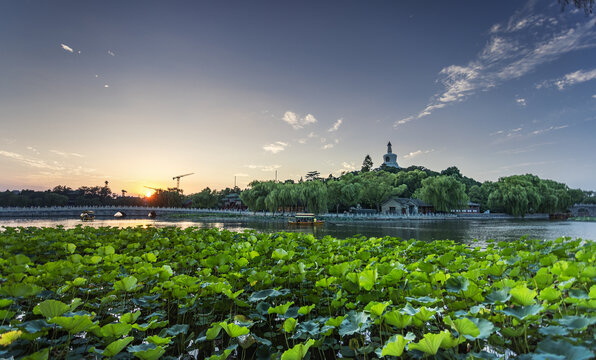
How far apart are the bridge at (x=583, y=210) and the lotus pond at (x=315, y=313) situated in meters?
77.6

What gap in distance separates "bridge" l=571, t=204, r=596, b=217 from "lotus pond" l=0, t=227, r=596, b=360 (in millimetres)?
77625

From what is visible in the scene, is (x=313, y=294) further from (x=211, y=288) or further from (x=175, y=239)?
(x=175, y=239)

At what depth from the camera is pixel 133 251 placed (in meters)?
5.06

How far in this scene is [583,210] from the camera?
61594 mm

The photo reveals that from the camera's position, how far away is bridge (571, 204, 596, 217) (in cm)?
5978

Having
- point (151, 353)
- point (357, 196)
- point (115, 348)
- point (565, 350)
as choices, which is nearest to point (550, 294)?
point (565, 350)

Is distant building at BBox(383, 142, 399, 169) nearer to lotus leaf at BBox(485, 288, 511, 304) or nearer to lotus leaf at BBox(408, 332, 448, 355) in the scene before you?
lotus leaf at BBox(485, 288, 511, 304)

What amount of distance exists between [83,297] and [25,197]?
7108 cm

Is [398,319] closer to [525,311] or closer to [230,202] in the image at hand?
[525,311]

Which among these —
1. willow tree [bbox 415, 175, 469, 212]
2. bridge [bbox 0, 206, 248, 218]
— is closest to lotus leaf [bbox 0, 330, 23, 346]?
willow tree [bbox 415, 175, 469, 212]

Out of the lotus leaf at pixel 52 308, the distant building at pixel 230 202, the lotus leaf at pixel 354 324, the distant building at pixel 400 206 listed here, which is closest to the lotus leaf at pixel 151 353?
the lotus leaf at pixel 52 308

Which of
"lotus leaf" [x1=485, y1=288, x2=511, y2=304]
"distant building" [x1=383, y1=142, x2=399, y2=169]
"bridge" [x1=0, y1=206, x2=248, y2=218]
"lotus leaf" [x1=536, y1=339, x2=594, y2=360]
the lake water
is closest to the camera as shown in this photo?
"lotus leaf" [x1=536, y1=339, x2=594, y2=360]

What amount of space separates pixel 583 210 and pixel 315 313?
83.4 m

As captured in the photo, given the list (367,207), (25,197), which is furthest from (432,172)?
(25,197)
